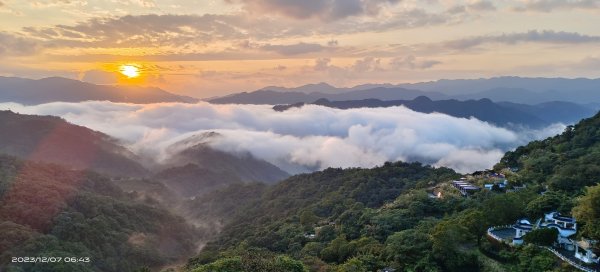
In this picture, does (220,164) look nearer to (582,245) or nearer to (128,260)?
(128,260)

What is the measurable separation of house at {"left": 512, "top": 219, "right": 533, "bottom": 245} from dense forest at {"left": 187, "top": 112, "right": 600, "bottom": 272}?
676 millimetres

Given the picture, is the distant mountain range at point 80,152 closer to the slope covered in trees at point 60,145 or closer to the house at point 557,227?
the slope covered in trees at point 60,145

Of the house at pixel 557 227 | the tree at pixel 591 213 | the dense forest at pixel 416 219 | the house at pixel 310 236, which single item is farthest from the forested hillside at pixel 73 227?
the tree at pixel 591 213

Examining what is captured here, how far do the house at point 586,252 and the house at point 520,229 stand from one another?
3.10 m

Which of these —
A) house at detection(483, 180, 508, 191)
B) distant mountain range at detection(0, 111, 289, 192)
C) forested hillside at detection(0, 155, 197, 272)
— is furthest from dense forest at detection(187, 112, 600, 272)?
distant mountain range at detection(0, 111, 289, 192)

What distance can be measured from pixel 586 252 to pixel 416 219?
64.1 ft

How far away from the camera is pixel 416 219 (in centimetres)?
4397

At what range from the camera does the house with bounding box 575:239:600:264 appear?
24.6 meters

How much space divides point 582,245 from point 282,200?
6583cm

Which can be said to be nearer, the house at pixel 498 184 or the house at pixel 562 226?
the house at pixel 562 226

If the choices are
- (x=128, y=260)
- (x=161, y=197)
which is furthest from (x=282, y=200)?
(x=161, y=197)

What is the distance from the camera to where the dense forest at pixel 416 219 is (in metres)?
27.6

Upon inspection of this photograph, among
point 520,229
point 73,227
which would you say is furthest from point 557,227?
point 73,227

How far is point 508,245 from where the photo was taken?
28.7 m
